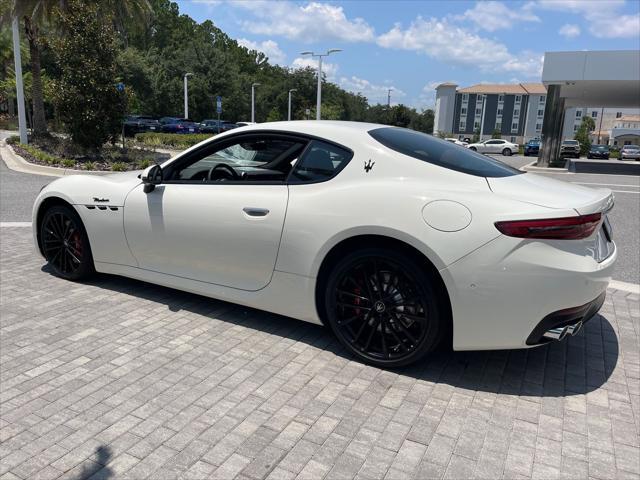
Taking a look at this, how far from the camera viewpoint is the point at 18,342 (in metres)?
3.51

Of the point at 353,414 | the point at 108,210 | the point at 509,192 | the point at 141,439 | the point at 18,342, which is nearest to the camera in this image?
the point at 141,439

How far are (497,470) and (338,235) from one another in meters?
1.55

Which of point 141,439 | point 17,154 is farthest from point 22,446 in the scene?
point 17,154

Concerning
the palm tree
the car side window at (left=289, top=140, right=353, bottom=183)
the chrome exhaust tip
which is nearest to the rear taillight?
the chrome exhaust tip

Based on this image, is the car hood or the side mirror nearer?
the car hood

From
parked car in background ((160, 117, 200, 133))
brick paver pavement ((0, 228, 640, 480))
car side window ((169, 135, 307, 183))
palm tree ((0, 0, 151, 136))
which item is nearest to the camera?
brick paver pavement ((0, 228, 640, 480))

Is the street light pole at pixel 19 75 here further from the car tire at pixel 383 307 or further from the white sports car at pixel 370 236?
the car tire at pixel 383 307

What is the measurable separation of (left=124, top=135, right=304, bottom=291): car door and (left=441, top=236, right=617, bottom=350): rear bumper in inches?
49.8

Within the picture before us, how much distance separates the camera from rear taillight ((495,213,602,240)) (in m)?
2.76

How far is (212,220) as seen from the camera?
3.71 meters

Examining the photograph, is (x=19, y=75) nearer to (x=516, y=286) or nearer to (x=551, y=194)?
(x=551, y=194)

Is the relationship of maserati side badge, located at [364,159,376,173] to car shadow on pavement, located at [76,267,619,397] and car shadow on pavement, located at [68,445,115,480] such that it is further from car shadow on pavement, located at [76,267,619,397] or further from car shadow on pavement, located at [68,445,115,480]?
car shadow on pavement, located at [68,445,115,480]

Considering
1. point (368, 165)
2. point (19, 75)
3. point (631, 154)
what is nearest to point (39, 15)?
point (19, 75)

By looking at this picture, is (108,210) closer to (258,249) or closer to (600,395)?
(258,249)
